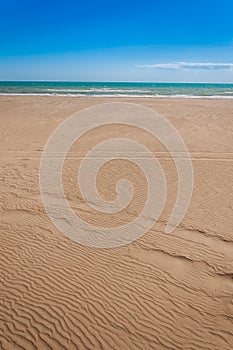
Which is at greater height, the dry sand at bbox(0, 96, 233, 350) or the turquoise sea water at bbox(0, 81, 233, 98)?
the turquoise sea water at bbox(0, 81, 233, 98)

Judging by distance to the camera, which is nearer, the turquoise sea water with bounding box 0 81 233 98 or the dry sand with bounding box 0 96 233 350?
the dry sand with bounding box 0 96 233 350

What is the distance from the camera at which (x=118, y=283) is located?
532cm

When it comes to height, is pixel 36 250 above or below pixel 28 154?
below

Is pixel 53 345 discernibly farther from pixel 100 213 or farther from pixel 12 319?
pixel 100 213

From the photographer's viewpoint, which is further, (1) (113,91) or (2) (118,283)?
(1) (113,91)

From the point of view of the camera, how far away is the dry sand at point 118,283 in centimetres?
432

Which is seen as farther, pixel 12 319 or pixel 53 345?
pixel 12 319

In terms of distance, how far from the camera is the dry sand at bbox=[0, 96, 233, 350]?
4.32 meters

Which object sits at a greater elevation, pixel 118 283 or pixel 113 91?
pixel 113 91

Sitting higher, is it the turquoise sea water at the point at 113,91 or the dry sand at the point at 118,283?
the turquoise sea water at the point at 113,91

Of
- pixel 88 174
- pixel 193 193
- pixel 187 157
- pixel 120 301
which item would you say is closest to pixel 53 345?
pixel 120 301

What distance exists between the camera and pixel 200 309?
476cm

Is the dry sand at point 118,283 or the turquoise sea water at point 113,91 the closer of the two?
the dry sand at point 118,283

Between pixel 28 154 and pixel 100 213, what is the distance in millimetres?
6459
